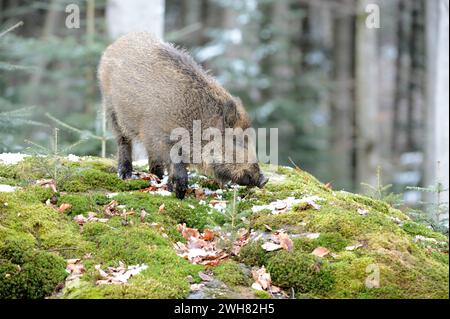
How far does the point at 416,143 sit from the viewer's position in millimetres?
31000

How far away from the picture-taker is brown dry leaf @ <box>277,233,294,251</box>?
5.92 meters

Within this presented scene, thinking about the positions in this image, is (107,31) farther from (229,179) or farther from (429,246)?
(429,246)

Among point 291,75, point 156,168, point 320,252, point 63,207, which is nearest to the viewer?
point 320,252

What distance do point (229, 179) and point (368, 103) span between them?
14869mm

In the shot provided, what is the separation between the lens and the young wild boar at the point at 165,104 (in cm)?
772

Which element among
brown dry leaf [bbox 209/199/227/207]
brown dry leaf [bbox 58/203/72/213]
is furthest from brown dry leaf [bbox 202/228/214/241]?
brown dry leaf [bbox 58/203/72/213]

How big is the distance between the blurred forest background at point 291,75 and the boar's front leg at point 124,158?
460 mm

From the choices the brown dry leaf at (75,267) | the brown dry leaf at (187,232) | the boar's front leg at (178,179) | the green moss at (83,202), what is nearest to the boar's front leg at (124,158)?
the boar's front leg at (178,179)

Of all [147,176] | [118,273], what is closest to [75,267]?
[118,273]

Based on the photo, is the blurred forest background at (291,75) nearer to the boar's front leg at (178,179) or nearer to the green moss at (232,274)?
the boar's front leg at (178,179)

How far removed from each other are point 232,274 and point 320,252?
2.75 feet

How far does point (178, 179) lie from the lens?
24.7 ft

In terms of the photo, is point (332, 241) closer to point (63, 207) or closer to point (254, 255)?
point (254, 255)

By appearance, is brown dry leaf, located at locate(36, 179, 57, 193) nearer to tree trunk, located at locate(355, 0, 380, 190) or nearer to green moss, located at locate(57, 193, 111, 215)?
green moss, located at locate(57, 193, 111, 215)
